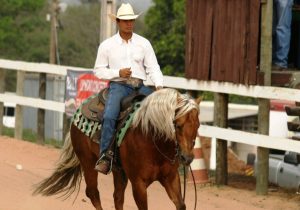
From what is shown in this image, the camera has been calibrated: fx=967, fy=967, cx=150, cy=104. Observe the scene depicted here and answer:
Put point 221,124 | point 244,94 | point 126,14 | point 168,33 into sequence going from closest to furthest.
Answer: point 126,14
point 244,94
point 221,124
point 168,33

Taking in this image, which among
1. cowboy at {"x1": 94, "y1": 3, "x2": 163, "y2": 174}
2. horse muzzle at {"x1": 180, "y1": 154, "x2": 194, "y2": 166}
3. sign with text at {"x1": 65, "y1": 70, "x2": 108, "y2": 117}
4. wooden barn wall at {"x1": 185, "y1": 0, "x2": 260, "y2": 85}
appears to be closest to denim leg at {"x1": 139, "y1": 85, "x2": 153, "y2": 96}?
cowboy at {"x1": 94, "y1": 3, "x2": 163, "y2": 174}

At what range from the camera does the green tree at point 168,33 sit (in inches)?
1992

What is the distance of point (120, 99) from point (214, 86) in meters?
4.61

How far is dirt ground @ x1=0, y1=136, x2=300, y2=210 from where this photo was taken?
1247 cm

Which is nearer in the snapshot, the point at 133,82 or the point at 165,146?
the point at 165,146

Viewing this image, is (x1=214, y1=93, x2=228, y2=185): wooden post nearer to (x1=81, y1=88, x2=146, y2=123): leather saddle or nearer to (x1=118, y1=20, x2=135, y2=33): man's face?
(x1=81, y1=88, x2=146, y2=123): leather saddle

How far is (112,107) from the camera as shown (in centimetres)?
1022

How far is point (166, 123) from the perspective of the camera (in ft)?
30.5

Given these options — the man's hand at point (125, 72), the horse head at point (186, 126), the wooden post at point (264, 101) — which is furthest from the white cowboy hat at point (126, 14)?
the wooden post at point (264, 101)

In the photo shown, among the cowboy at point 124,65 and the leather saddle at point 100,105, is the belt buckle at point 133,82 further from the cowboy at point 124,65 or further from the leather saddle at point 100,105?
the leather saddle at point 100,105

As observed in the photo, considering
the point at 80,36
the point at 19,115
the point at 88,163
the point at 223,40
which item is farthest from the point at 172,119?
the point at 80,36

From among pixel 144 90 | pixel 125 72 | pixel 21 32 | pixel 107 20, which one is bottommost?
pixel 144 90

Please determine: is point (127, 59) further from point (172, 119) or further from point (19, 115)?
point (19, 115)

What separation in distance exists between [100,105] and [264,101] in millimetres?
3644
